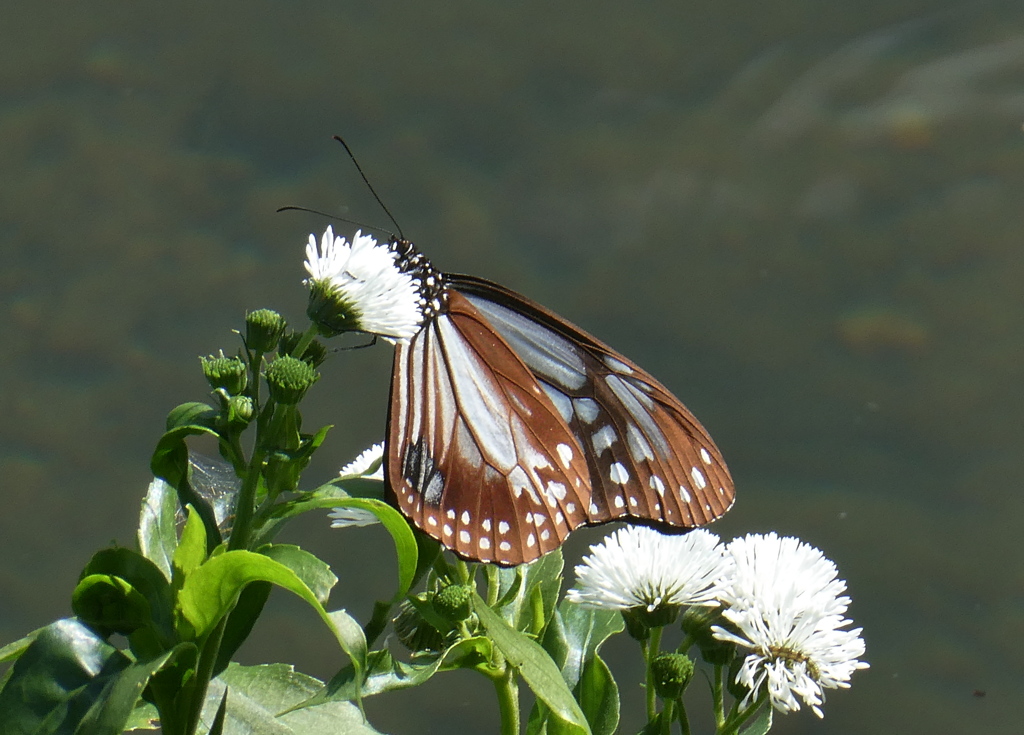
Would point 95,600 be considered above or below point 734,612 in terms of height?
below

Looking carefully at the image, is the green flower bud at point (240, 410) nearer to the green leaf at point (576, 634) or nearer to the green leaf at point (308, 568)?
the green leaf at point (308, 568)

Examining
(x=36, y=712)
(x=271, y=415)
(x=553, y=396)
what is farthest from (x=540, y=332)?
(x=36, y=712)

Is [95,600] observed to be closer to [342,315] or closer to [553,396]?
[342,315]

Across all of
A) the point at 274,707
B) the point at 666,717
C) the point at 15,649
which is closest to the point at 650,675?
the point at 666,717

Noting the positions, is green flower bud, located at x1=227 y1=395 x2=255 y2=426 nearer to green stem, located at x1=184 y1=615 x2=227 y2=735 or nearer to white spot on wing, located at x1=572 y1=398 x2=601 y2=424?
green stem, located at x1=184 y1=615 x2=227 y2=735

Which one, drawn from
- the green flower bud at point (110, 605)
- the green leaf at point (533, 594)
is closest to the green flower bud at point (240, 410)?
the green flower bud at point (110, 605)

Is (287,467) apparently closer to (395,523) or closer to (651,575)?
(395,523)
